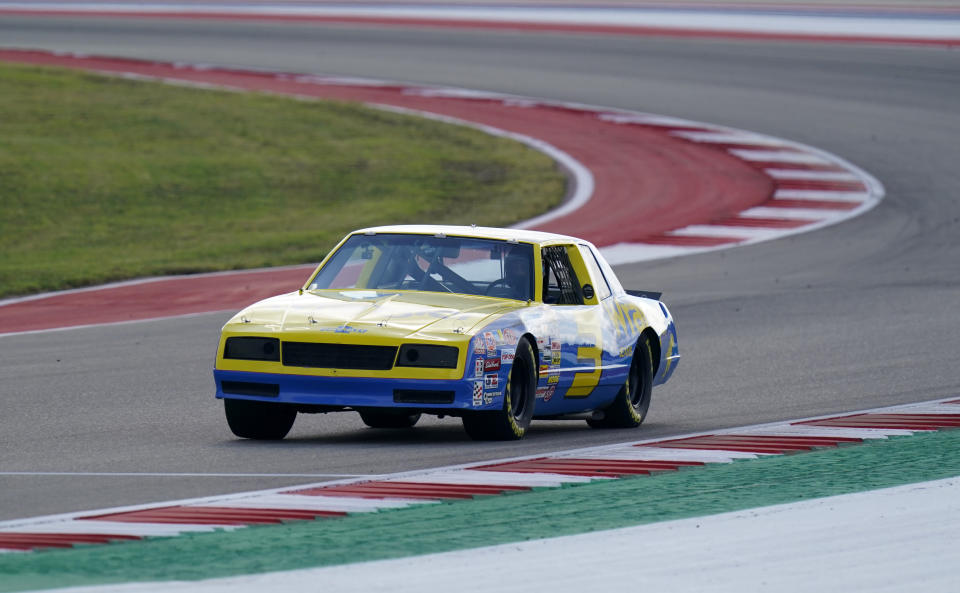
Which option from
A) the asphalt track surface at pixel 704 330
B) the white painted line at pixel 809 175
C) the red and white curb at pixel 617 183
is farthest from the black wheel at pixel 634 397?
the white painted line at pixel 809 175

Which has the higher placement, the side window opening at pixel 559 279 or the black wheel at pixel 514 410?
the side window opening at pixel 559 279

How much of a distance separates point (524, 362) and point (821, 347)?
573 cm

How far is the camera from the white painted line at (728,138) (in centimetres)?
2963

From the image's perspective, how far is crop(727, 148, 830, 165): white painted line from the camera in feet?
91.4

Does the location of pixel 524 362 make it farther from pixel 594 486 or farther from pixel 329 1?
pixel 329 1

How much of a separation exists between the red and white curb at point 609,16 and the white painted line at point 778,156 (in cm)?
1233

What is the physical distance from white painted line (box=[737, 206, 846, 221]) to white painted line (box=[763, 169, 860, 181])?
93.1 inches

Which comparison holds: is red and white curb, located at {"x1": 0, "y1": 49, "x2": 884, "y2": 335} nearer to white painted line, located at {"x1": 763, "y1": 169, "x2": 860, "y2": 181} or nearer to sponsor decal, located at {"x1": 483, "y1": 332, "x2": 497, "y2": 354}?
white painted line, located at {"x1": 763, "y1": 169, "x2": 860, "y2": 181}

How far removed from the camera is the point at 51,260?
2098 centimetres

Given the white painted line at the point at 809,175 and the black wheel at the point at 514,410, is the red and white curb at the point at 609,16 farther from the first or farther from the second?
the black wheel at the point at 514,410

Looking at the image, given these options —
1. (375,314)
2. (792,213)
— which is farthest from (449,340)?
(792,213)

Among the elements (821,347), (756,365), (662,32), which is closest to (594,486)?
(756,365)

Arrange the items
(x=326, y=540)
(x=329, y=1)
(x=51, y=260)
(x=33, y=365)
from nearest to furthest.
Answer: (x=326, y=540) < (x=33, y=365) < (x=51, y=260) < (x=329, y=1)

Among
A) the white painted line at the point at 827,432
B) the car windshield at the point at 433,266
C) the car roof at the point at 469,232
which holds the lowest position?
the white painted line at the point at 827,432
